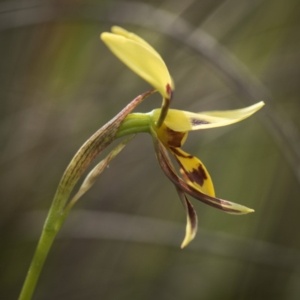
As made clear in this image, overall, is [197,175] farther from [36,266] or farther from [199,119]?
[36,266]

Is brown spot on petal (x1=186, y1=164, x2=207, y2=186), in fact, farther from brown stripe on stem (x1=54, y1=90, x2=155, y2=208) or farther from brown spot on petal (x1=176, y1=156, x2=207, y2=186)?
brown stripe on stem (x1=54, y1=90, x2=155, y2=208)

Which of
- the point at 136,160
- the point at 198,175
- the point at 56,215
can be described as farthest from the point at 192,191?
the point at 136,160

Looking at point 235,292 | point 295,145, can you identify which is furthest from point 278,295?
point 295,145

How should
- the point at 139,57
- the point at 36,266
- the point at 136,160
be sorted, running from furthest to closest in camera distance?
the point at 136,160
the point at 36,266
the point at 139,57

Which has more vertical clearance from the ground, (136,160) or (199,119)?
(199,119)

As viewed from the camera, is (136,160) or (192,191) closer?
(192,191)

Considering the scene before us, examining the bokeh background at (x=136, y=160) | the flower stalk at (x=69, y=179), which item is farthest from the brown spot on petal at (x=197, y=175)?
the bokeh background at (x=136, y=160)
